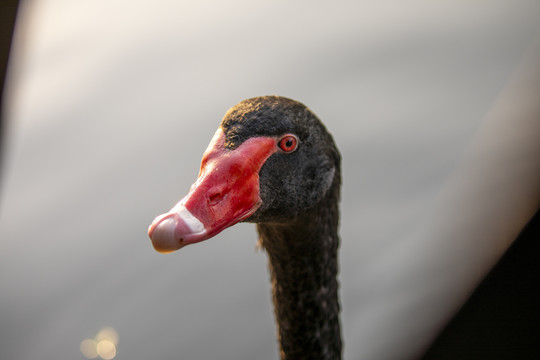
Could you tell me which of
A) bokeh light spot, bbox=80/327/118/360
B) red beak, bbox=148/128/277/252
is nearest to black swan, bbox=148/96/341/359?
red beak, bbox=148/128/277/252

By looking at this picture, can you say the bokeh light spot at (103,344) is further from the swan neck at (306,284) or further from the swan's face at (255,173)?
the swan's face at (255,173)

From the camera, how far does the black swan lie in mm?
1118

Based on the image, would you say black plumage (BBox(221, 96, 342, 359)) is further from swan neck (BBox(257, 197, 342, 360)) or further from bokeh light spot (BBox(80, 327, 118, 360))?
bokeh light spot (BBox(80, 327, 118, 360))

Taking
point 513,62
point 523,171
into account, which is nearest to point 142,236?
point 523,171

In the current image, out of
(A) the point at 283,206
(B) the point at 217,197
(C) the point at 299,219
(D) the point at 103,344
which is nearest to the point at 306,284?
(C) the point at 299,219

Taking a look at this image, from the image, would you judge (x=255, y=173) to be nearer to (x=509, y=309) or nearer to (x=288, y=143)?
(x=288, y=143)

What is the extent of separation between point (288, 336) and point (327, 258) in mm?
326

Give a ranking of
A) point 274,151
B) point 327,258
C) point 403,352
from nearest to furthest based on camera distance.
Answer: point 274,151
point 327,258
point 403,352

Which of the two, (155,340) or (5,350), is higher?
(5,350)

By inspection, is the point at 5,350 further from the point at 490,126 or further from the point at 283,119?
the point at 490,126

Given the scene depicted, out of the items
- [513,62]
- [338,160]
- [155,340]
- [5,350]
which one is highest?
[513,62]

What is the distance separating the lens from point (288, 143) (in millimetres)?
1383

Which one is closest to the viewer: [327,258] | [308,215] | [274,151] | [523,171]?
[274,151]

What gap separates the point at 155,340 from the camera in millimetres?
3238
